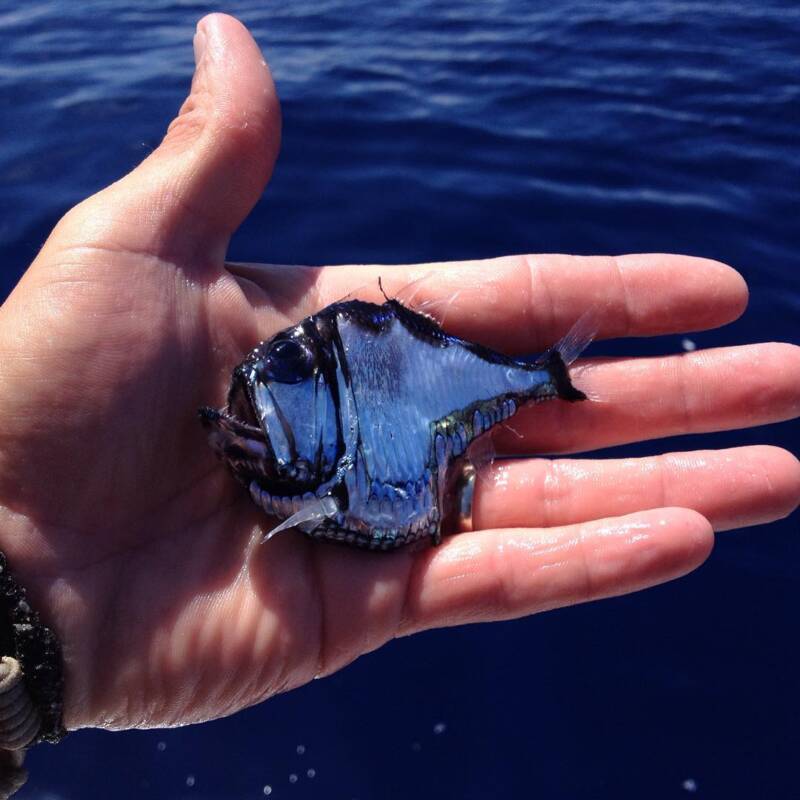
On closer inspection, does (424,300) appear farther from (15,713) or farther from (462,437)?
(15,713)

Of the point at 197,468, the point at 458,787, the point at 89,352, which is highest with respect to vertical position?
the point at 89,352

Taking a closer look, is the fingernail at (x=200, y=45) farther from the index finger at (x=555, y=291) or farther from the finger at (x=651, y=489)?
the finger at (x=651, y=489)

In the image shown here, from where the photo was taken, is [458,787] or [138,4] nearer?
[458,787]

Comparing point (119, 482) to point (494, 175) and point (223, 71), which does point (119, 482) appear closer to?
point (223, 71)

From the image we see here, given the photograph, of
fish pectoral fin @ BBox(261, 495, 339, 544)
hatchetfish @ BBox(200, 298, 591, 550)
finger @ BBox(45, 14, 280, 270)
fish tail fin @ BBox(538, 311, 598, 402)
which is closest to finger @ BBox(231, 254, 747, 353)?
fish tail fin @ BBox(538, 311, 598, 402)

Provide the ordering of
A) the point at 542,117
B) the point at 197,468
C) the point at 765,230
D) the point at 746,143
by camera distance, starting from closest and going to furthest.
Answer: the point at 197,468
the point at 765,230
the point at 746,143
the point at 542,117

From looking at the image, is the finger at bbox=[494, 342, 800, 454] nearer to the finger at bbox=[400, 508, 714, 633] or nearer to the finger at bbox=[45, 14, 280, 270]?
the finger at bbox=[400, 508, 714, 633]

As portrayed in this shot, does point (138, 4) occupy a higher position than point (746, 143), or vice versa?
point (138, 4)

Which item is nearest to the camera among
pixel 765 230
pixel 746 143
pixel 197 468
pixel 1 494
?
pixel 1 494

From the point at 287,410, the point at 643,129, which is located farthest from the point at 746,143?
the point at 287,410
